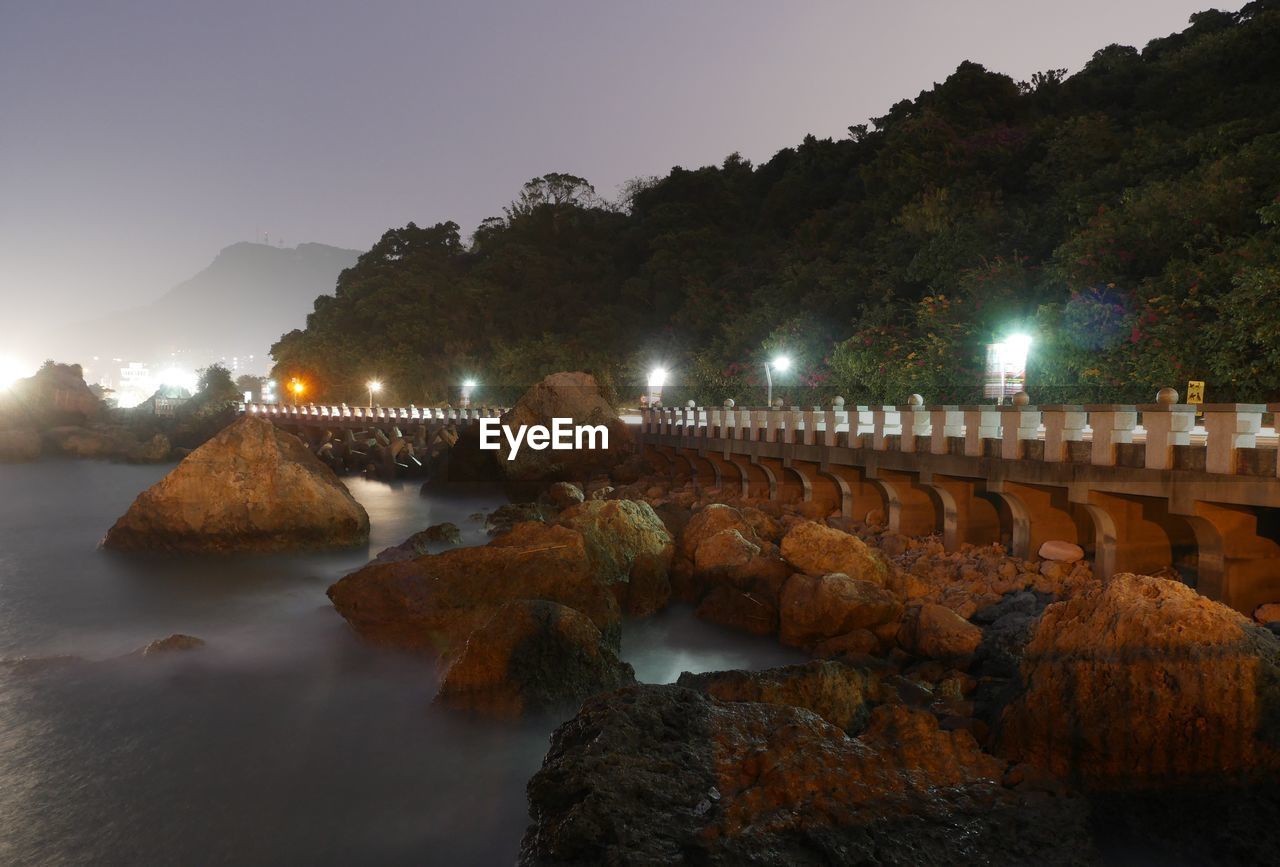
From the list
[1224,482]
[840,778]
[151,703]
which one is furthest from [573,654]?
[1224,482]

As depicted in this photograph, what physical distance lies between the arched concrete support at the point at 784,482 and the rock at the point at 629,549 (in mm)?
6190

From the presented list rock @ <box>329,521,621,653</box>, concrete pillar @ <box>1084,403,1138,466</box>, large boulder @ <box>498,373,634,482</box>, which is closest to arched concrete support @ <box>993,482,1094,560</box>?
concrete pillar @ <box>1084,403,1138,466</box>

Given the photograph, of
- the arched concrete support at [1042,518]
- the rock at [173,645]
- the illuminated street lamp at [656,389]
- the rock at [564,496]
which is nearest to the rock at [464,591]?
the rock at [173,645]

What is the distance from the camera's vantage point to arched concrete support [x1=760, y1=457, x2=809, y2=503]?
20.3 meters

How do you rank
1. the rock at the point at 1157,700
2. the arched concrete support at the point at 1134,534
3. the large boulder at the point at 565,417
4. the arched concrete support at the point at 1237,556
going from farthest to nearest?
the large boulder at the point at 565,417 → the arched concrete support at the point at 1134,534 → the arched concrete support at the point at 1237,556 → the rock at the point at 1157,700

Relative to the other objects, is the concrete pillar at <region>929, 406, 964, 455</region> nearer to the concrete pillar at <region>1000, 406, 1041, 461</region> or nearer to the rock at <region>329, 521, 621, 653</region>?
the concrete pillar at <region>1000, 406, 1041, 461</region>

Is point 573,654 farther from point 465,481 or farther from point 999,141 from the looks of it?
point 999,141

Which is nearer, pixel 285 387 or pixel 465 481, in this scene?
pixel 465 481

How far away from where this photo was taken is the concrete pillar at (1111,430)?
10.5 metres

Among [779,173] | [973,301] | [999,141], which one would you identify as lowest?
[973,301]

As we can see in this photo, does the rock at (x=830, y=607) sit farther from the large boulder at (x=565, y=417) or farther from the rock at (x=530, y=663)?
the large boulder at (x=565, y=417)

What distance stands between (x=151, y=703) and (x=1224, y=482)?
12.7 meters

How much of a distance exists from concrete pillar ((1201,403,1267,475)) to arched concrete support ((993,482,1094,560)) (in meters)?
3.09

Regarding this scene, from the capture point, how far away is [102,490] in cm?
3738
